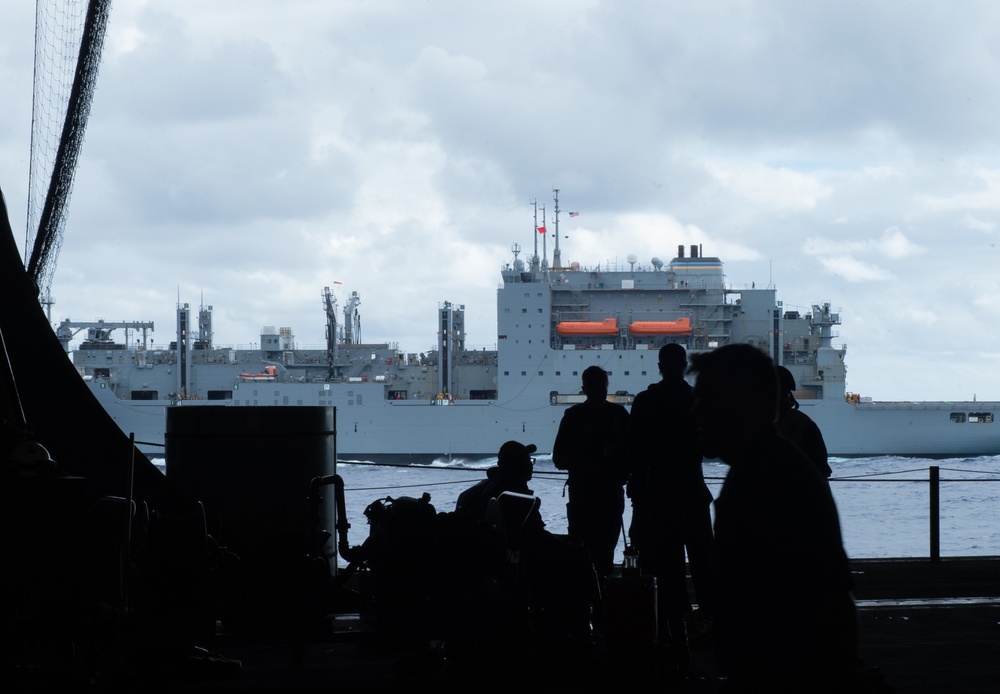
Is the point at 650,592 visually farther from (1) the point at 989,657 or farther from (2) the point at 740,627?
(2) the point at 740,627

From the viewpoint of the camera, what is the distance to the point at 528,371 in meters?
33.9

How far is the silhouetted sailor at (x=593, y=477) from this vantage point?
403cm

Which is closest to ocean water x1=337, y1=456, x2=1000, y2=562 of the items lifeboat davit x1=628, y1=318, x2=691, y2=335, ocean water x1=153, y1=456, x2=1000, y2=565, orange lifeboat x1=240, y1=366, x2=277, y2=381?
ocean water x1=153, y1=456, x2=1000, y2=565

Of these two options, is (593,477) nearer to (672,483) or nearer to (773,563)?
(672,483)

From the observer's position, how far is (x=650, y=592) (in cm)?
336

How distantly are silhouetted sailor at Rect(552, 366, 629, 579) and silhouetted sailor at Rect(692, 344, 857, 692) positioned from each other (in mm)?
2503

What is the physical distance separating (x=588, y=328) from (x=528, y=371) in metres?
2.47

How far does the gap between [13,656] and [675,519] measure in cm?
204

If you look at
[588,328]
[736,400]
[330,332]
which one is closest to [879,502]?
[588,328]

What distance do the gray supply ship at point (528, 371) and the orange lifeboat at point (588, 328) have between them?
0.05m

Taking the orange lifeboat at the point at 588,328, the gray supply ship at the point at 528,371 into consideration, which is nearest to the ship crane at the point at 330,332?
the gray supply ship at the point at 528,371

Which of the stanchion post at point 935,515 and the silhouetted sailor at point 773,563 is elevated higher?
the silhouetted sailor at point 773,563

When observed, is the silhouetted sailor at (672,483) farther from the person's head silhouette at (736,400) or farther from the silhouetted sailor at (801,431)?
the person's head silhouette at (736,400)

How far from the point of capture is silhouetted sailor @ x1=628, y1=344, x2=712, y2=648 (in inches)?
135
